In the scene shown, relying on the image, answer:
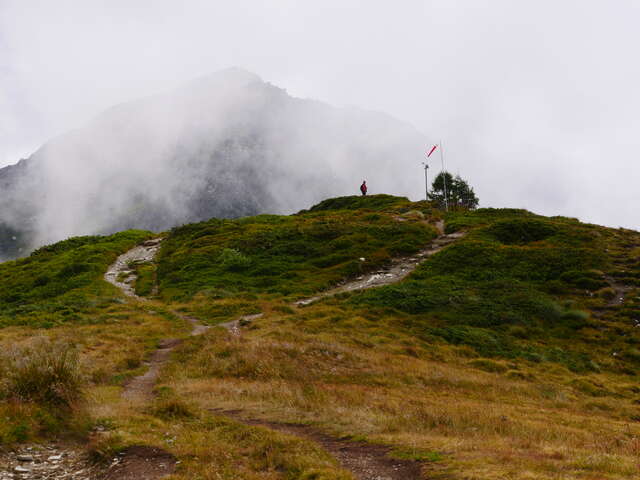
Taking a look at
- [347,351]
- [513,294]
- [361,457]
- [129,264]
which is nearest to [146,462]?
[361,457]

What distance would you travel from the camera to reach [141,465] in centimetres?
902

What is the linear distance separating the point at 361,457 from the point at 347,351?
12580 mm

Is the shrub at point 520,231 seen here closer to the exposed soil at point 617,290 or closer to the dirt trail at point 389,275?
the dirt trail at point 389,275

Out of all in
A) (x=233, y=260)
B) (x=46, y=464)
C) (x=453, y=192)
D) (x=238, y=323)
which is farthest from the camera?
(x=453, y=192)

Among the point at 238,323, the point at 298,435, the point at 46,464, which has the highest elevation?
the point at 238,323

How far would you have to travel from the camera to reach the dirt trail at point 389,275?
126ft

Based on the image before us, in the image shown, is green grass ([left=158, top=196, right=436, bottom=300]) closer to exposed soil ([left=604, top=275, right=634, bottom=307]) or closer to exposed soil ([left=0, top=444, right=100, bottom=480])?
exposed soil ([left=604, top=275, right=634, bottom=307])

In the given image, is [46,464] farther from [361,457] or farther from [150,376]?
[150,376]

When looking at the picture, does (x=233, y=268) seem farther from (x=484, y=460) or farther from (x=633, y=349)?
(x=484, y=460)

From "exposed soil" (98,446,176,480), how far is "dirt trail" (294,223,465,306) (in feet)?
82.8

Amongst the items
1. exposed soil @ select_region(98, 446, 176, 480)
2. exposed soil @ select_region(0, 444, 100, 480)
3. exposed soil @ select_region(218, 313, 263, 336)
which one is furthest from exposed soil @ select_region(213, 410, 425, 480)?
exposed soil @ select_region(218, 313, 263, 336)

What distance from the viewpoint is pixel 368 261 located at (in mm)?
45031

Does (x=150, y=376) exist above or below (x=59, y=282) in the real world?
below

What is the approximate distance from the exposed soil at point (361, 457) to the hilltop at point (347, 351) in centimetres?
7
